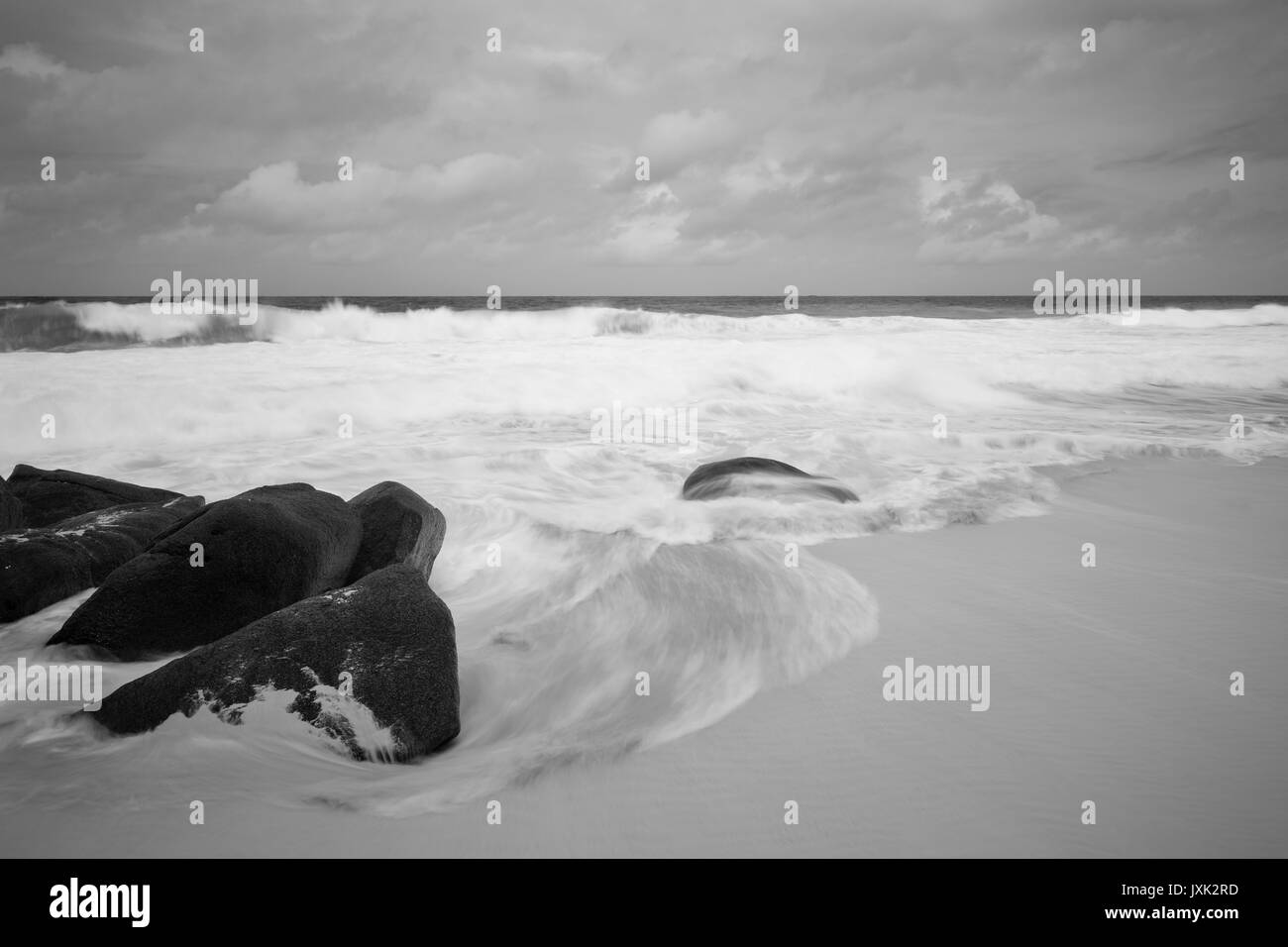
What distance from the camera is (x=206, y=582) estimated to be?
4.04m

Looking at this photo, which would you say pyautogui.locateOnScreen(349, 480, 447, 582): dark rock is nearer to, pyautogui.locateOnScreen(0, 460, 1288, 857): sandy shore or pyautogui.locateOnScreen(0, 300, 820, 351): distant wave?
pyautogui.locateOnScreen(0, 460, 1288, 857): sandy shore

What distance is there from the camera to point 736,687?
144 inches

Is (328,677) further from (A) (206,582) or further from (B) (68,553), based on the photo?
(B) (68,553)

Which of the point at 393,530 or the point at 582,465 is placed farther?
the point at 582,465

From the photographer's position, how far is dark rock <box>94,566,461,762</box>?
10.1ft

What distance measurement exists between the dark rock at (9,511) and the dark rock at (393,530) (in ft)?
8.01

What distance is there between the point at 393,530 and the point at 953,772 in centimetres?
353

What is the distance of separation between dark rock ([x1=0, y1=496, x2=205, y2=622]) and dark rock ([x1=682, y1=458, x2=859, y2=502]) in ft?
13.8

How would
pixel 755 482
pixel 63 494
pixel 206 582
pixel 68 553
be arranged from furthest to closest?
1. pixel 755 482
2. pixel 63 494
3. pixel 68 553
4. pixel 206 582

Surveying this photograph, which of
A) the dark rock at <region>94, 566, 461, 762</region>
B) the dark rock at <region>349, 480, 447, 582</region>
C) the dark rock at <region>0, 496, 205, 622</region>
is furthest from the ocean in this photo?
the dark rock at <region>349, 480, 447, 582</region>

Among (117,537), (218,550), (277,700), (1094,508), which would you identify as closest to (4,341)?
(117,537)

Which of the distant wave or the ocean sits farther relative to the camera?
the distant wave

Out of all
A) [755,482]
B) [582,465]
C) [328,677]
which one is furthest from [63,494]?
[755,482]
